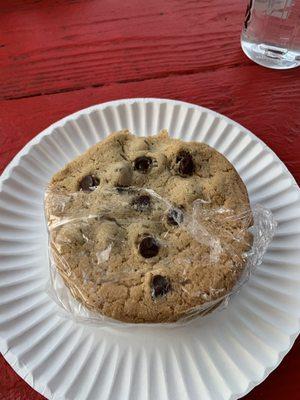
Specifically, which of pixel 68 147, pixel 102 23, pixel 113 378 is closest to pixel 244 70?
pixel 102 23

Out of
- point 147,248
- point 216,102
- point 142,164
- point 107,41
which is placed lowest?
point 147,248

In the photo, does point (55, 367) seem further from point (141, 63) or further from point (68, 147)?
point (141, 63)

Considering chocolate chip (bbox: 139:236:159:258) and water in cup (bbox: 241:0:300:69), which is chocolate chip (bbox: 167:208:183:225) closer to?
chocolate chip (bbox: 139:236:159:258)

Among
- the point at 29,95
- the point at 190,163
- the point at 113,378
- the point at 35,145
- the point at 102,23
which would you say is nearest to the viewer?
the point at 113,378

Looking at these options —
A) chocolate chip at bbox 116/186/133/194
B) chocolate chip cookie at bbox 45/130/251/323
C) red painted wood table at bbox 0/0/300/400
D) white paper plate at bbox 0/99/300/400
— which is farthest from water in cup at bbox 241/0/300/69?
chocolate chip at bbox 116/186/133/194

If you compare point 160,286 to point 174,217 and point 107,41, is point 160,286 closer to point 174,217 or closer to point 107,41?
point 174,217

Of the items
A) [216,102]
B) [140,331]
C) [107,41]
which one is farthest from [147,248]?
[107,41]
